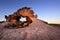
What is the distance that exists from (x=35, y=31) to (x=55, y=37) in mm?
1746

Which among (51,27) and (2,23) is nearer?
(51,27)

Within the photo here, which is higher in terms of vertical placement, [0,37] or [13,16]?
[13,16]

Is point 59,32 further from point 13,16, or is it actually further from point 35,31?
point 13,16

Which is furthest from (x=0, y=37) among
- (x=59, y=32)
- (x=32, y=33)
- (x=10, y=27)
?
(x=59, y=32)

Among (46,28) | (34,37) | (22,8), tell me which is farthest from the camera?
(22,8)

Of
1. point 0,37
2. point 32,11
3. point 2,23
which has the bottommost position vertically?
point 0,37

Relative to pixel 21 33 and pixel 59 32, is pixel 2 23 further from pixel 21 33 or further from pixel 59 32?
pixel 59 32

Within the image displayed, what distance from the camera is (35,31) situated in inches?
555

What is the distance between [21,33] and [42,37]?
5.85 ft

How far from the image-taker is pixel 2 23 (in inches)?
635

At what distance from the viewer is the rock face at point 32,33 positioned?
13.5 meters

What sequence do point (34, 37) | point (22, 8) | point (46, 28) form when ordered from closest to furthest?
point (34, 37)
point (46, 28)
point (22, 8)

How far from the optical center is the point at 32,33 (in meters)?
13.9

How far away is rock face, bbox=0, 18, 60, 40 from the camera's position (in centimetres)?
1353
